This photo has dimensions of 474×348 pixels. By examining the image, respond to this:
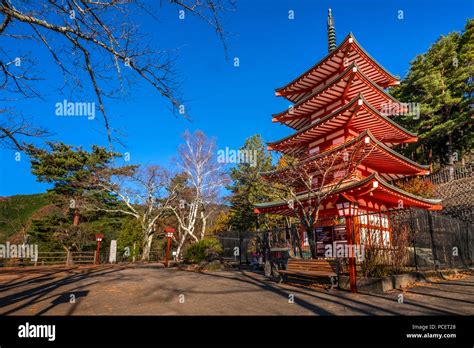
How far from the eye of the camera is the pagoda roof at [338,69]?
15.7m

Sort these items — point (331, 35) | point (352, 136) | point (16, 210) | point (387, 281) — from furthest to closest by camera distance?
1. point (16, 210)
2. point (331, 35)
3. point (352, 136)
4. point (387, 281)

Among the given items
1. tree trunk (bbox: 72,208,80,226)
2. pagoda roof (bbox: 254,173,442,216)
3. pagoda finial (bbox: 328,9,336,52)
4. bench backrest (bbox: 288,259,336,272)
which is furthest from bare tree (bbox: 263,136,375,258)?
tree trunk (bbox: 72,208,80,226)

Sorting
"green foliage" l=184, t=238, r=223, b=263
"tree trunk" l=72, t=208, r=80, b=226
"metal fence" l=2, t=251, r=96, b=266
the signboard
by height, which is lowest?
"metal fence" l=2, t=251, r=96, b=266

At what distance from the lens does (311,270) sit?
9.47 meters

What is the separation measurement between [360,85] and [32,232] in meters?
30.3

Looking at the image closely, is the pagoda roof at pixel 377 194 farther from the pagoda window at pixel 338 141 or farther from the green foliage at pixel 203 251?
the green foliage at pixel 203 251

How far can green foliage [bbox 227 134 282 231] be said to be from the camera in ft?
108

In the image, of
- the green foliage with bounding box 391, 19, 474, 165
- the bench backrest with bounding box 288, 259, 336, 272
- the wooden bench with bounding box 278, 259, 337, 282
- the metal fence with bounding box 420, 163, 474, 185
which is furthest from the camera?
the green foliage with bounding box 391, 19, 474, 165

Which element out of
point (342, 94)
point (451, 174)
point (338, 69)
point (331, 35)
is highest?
point (331, 35)

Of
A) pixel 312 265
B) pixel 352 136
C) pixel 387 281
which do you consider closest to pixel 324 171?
pixel 352 136

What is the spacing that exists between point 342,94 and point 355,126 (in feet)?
7.11

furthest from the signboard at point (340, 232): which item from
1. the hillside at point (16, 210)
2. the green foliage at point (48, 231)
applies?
the hillside at point (16, 210)

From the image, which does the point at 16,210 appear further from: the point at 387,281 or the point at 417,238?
the point at 417,238

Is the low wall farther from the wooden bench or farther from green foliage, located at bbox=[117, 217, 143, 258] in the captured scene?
green foliage, located at bbox=[117, 217, 143, 258]
